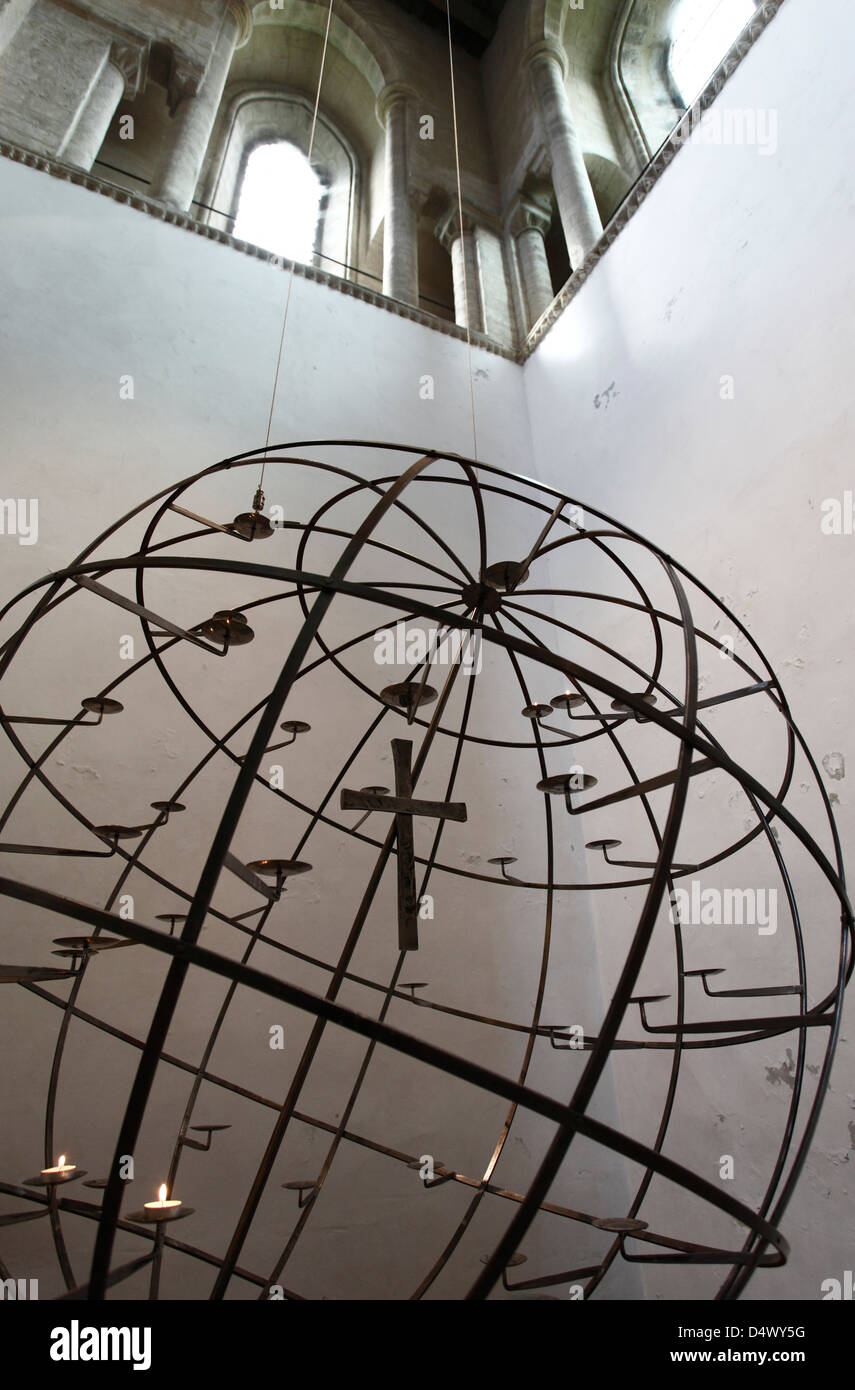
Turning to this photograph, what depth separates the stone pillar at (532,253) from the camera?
589 cm

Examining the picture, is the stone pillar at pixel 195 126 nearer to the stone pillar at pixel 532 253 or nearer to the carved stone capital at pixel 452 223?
the carved stone capital at pixel 452 223

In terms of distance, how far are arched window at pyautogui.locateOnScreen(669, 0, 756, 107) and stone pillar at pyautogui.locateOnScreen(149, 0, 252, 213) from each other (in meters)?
3.75

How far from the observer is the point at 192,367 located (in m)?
3.99

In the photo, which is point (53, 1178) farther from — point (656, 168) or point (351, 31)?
point (351, 31)

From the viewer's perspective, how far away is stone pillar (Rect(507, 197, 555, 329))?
589cm

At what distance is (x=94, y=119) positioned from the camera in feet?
15.6

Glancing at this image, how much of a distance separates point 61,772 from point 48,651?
53 cm

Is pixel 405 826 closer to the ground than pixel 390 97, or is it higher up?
closer to the ground

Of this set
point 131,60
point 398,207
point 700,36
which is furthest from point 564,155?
point 131,60

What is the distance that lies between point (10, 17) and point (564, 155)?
4.06 meters

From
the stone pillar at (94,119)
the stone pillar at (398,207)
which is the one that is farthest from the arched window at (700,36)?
the stone pillar at (94,119)

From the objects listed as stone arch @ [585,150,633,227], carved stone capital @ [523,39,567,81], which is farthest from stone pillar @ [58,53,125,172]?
stone arch @ [585,150,633,227]

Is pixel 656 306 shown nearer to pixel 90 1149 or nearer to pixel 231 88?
pixel 90 1149

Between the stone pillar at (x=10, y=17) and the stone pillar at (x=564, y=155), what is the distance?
3890 millimetres
